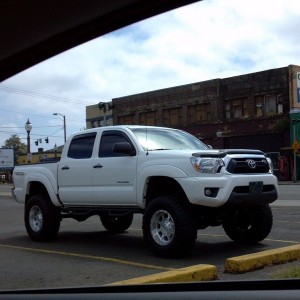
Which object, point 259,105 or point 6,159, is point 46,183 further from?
point 6,159

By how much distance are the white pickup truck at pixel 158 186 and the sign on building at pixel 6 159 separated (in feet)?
185

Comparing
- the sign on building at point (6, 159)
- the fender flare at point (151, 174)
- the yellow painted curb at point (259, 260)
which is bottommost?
the yellow painted curb at point (259, 260)

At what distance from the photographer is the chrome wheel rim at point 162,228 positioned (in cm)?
788

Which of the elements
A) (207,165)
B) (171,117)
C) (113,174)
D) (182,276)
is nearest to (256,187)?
(207,165)

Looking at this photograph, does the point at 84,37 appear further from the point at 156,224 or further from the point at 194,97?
the point at 194,97

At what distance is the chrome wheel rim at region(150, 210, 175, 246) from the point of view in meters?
7.88

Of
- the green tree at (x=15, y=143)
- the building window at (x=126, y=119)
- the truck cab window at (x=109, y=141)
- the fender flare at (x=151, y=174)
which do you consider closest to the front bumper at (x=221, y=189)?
the fender flare at (x=151, y=174)

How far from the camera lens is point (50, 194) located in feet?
33.2

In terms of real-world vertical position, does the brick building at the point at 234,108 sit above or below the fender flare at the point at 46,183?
above

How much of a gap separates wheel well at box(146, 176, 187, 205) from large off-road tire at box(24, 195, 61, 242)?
253 cm

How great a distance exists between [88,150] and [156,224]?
2.32 metres

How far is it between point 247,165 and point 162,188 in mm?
1370

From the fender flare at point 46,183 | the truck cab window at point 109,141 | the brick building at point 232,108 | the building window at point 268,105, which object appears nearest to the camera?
the truck cab window at point 109,141

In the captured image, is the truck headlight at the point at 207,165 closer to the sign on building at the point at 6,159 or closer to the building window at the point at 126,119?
the building window at the point at 126,119
